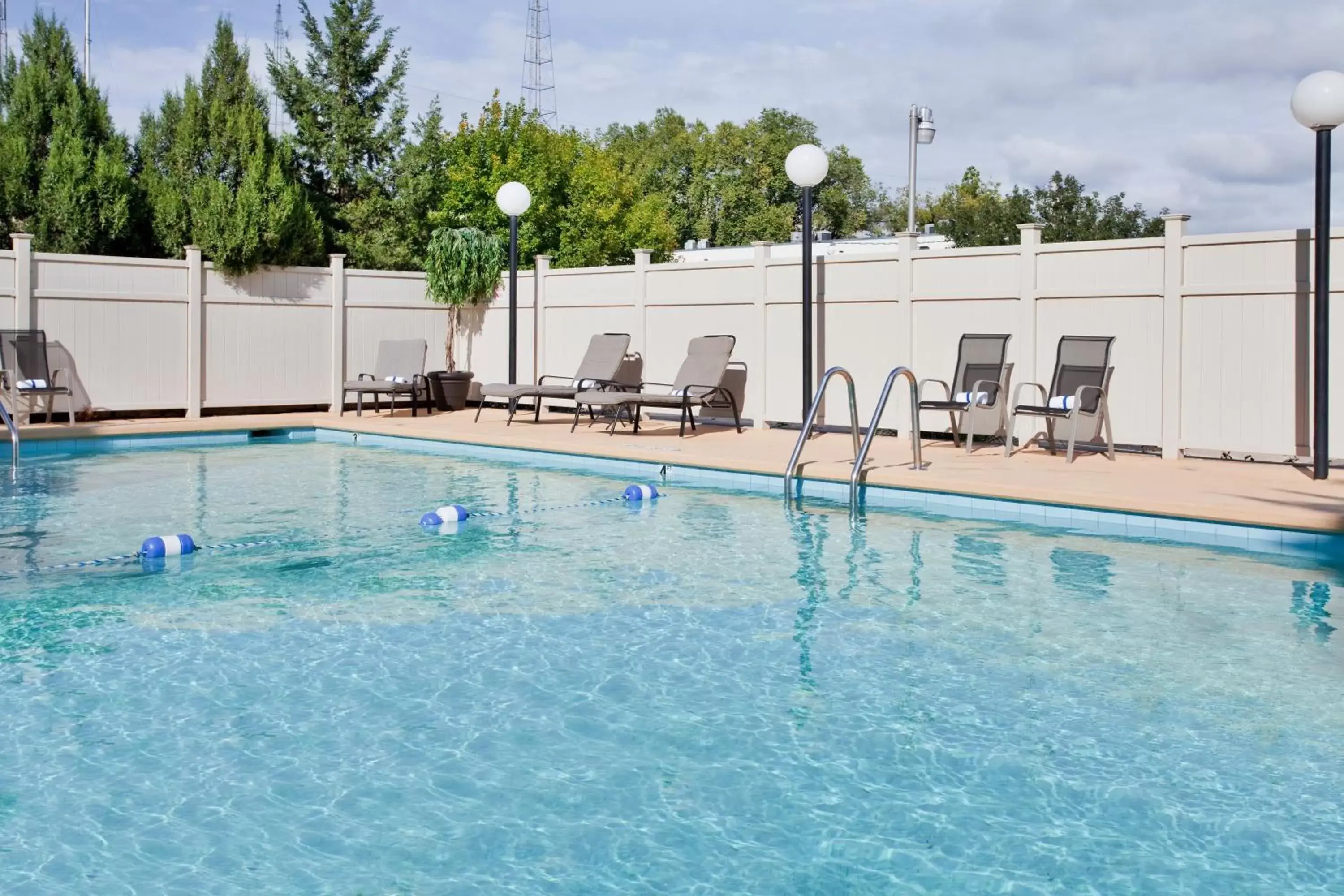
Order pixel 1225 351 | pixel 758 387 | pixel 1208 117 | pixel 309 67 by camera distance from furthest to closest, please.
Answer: pixel 1208 117
pixel 309 67
pixel 758 387
pixel 1225 351

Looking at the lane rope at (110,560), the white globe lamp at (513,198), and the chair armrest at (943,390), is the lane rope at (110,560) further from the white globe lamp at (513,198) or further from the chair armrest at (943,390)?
the white globe lamp at (513,198)

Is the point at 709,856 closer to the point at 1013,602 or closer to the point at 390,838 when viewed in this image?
the point at 390,838

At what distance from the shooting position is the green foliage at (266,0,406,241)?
953 inches

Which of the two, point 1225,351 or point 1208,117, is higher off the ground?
point 1208,117

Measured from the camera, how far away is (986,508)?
7922 mm

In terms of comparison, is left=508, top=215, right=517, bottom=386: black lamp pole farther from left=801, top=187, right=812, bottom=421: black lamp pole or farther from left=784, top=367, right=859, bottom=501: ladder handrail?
left=784, top=367, right=859, bottom=501: ladder handrail

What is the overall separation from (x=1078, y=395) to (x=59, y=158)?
548 inches

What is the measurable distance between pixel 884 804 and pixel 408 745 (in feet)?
4.74

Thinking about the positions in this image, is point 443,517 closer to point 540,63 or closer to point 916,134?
point 916,134

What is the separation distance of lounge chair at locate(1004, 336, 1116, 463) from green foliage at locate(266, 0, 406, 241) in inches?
677

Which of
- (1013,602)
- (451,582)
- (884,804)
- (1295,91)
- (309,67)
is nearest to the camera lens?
(884,804)

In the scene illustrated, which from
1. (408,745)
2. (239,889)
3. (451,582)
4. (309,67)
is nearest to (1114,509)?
(451,582)

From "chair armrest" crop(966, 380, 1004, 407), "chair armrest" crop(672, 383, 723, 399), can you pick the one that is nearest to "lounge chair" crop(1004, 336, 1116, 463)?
"chair armrest" crop(966, 380, 1004, 407)

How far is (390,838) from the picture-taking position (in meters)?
3.04
